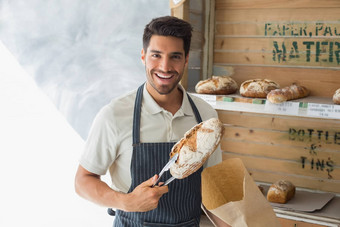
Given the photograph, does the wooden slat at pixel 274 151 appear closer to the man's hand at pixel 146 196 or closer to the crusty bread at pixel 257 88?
the crusty bread at pixel 257 88

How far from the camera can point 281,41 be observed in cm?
268

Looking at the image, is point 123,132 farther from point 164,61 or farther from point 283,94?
point 283,94

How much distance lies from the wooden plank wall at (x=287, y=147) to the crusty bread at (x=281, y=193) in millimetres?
292

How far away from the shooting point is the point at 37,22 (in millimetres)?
4523

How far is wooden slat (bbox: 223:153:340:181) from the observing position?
8.76ft

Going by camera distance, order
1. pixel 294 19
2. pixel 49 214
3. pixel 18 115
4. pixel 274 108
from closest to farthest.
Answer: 1. pixel 274 108
2. pixel 294 19
3. pixel 49 214
4. pixel 18 115

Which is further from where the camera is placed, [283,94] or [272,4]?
[272,4]

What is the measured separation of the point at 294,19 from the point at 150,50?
138cm

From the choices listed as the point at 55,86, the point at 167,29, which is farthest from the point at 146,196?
the point at 55,86

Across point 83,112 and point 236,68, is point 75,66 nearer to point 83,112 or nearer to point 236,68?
point 83,112

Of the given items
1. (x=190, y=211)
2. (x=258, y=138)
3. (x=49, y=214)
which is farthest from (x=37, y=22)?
(x=190, y=211)

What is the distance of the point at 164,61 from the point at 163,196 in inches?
20.4

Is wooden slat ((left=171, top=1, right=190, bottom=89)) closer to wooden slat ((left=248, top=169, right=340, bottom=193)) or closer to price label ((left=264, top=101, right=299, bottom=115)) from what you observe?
price label ((left=264, top=101, right=299, bottom=115))

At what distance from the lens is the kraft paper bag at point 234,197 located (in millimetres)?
1231
